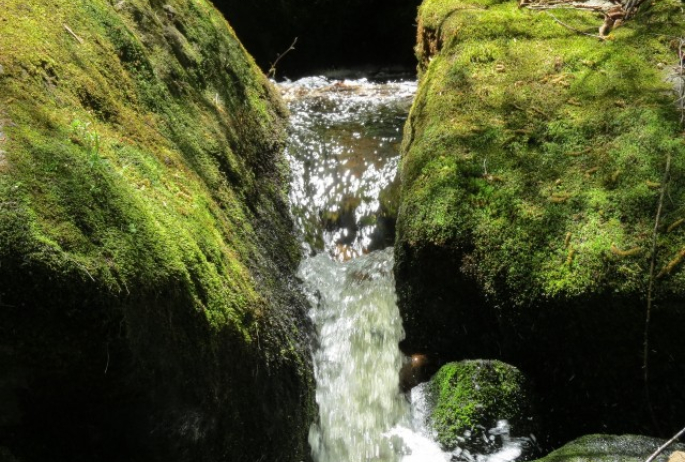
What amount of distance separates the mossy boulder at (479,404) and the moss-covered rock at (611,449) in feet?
1.79

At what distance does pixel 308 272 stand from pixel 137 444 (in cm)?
303

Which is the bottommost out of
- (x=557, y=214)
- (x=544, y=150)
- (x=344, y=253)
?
(x=344, y=253)

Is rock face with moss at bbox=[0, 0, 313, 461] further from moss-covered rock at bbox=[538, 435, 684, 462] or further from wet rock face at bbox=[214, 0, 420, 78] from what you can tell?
wet rock face at bbox=[214, 0, 420, 78]

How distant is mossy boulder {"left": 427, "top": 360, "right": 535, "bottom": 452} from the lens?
3502mm

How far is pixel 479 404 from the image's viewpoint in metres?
→ 3.57

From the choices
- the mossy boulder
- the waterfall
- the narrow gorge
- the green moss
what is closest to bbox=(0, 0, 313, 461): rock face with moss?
the narrow gorge

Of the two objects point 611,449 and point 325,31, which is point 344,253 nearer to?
point 611,449

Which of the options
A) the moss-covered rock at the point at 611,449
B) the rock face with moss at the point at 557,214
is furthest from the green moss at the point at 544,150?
the moss-covered rock at the point at 611,449

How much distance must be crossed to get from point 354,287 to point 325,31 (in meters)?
8.98

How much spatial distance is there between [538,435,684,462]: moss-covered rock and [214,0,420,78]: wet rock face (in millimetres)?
10624

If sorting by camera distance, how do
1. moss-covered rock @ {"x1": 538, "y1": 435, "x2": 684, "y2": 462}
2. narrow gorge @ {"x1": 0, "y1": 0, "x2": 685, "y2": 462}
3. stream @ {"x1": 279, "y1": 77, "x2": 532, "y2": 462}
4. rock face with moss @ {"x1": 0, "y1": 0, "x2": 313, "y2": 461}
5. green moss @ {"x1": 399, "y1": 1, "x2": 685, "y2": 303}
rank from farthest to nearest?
stream @ {"x1": 279, "y1": 77, "x2": 532, "y2": 462}
green moss @ {"x1": 399, "y1": 1, "x2": 685, "y2": 303}
moss-covered rock @ {"x1": 538, "y1": 435, "x2": 684, "y2": 462}
narrow gorge @ {"x1": 0, "y1": 0, "x2": 685, "y2": 462}
rock face with moss @ {"x1": 0, "y1": 0, "x2": 313, "y2": 461}

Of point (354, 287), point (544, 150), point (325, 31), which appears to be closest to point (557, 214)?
point (544, 150)

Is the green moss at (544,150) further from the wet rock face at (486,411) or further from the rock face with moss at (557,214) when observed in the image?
the wet rock face at (486,411)

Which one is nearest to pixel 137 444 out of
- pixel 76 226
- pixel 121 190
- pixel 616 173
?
pixel 76 226
